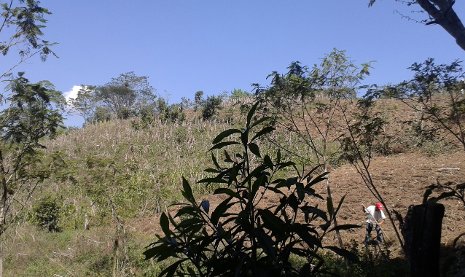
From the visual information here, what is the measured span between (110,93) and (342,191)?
27.9 metres

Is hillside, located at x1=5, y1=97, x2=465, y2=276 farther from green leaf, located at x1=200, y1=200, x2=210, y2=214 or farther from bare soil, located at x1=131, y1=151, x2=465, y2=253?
green leaf, located at x1=200, y1=200, x2=210, y2=214

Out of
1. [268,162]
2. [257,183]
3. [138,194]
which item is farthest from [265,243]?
[138,194]

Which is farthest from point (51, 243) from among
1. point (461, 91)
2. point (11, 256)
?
point (461, 91)

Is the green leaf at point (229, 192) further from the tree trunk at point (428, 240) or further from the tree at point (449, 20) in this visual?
the tree at point (449, 20)

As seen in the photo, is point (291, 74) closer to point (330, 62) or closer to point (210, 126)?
point (330, 62)

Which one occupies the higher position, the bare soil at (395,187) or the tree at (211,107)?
the tree at (211,107)

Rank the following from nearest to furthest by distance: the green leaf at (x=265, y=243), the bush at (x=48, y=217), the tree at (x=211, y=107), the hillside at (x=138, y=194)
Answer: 1. the green leaf at (x=265, y=243)
2. the hillside at (x=138, y=194)
3. the bush at (x=48, y=217)
4. the tree at (x=211, y=107)

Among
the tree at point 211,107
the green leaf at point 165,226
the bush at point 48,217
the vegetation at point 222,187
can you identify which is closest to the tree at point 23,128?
the vegetation at point 222,187

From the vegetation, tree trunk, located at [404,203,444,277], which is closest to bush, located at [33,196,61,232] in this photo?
the vegetation

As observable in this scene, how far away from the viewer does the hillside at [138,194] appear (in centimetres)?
723

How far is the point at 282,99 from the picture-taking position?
6.52m

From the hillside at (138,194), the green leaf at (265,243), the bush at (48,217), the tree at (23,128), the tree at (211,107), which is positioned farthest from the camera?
the tree at (211,107)

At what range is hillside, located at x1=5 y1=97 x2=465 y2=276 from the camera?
7.23 metres

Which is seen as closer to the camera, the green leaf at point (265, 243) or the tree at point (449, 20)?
the green leaf at point (265, 243)
